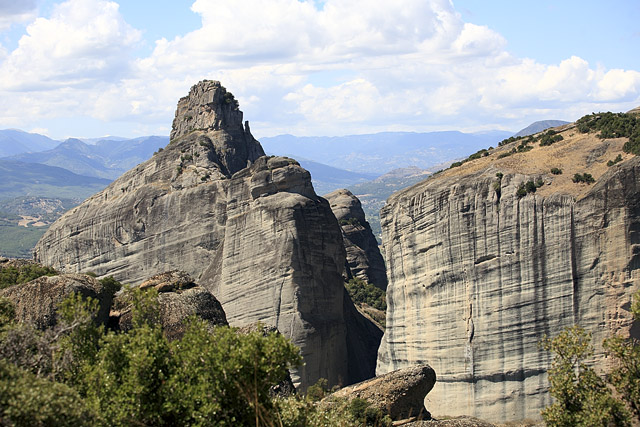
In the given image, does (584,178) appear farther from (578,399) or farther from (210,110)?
(210,110)

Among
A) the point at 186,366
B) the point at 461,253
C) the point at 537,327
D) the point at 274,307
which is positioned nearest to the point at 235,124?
the point at 274,307

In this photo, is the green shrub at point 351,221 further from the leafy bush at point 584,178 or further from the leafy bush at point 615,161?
the leafy bush at point 584,178

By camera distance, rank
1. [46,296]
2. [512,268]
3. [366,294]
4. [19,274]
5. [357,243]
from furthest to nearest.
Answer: [357,243], [366,294], [19,274], [512,268], [46,296]

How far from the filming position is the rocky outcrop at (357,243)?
9781 cm

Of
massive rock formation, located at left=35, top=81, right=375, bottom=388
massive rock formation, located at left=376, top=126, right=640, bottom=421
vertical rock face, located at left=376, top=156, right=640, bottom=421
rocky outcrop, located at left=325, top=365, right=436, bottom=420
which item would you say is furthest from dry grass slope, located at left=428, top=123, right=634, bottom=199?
rocky outcrop, located at left=325, top=365, right=436, bottom=420

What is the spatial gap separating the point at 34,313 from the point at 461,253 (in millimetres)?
27639

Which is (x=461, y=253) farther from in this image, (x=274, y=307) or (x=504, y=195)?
(x=274, y=307)

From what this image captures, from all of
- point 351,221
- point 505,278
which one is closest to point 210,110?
point 351,221

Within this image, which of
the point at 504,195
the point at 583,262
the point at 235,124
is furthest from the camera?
the point at 235,124

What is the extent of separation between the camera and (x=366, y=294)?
88.4m

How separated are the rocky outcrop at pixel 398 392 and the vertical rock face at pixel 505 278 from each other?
10698mm

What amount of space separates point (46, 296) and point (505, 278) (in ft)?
91.3

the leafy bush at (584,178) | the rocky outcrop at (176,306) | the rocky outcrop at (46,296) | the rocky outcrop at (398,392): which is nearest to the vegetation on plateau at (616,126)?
the leafy bush at (584,178)

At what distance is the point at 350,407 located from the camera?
34.0m
